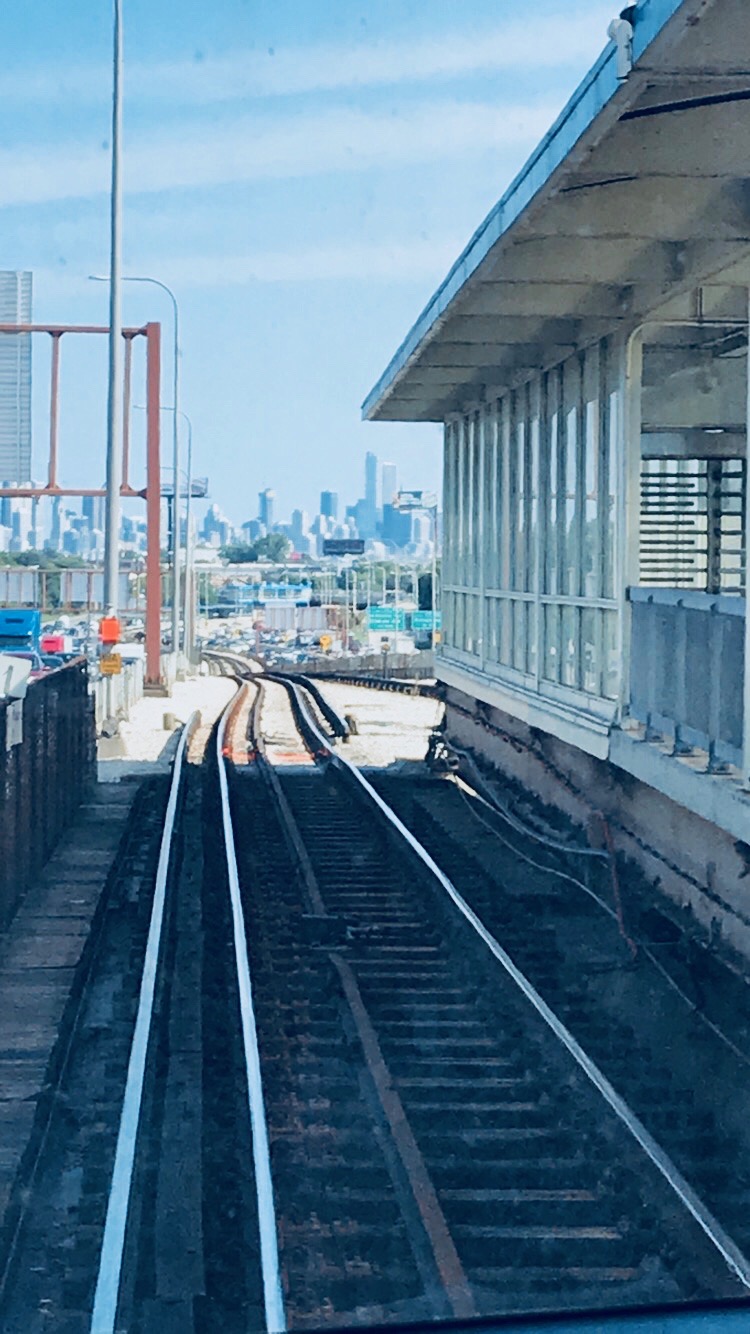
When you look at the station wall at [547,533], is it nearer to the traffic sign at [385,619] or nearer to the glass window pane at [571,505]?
the glass window pane at [571,505]

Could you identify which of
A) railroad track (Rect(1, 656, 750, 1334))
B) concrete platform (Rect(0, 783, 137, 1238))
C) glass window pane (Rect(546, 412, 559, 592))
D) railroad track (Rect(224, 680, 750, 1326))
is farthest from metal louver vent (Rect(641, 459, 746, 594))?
concrete platform (Rect(0, 783, 137, 1238))

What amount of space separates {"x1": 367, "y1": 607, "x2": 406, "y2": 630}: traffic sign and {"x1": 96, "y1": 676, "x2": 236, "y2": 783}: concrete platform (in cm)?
2193

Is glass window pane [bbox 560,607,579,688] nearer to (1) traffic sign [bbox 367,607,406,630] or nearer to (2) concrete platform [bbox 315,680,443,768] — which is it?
(2) concrete platform [bbox 315,680,443,768]

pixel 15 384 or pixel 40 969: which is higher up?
pixel 15 384

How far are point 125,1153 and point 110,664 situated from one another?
55.8 ft

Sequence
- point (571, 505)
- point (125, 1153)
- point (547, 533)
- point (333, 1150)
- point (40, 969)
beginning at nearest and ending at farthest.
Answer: point (125, 1153)
point (333, 1150)
point (40, 969)
point (571, 505)
point (547, 533)

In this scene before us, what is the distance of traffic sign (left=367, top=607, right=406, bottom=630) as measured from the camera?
6494 centimetres

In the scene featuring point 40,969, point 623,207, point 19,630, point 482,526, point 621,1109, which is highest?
point 623,207

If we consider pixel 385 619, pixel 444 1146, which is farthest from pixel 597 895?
pixel 385 619

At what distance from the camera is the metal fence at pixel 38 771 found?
419 inches

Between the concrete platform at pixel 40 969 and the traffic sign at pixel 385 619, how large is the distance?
161 feet

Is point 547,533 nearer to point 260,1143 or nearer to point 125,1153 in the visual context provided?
point 260,1143

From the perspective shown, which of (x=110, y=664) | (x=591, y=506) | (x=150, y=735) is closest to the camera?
(x=591, y=506)

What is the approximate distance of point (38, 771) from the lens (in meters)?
12.7
